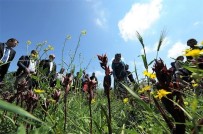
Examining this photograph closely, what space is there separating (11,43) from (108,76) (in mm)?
5211

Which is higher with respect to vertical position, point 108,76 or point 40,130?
point 108,76

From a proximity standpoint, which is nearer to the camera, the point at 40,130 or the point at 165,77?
the point at 165,77

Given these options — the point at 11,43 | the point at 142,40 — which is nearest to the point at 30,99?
the point at 142,40

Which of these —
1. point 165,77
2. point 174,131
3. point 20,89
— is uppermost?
point 20,89

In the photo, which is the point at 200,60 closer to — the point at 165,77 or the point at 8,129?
the point at 165,77

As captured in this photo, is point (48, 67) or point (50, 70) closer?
point (48, 67)

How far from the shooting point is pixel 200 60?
93cm

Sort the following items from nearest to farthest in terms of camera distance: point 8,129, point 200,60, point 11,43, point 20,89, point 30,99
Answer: point 200,60 < point 30,99 < point 8,129 < point 20,89 < point 11,43

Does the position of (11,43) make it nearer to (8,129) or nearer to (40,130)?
(8,129)

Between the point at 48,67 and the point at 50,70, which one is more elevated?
the point at 50,70

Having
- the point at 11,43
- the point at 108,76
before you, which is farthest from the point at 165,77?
the point at 11,43

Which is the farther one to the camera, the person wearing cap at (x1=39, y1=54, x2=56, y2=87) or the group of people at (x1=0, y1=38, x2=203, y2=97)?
the person wearing cap at (x1=39, y1=54, x2=56, y2=87)

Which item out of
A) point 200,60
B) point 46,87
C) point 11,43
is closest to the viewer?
point 200,60

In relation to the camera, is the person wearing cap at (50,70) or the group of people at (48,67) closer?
the group of people at (48,67)
